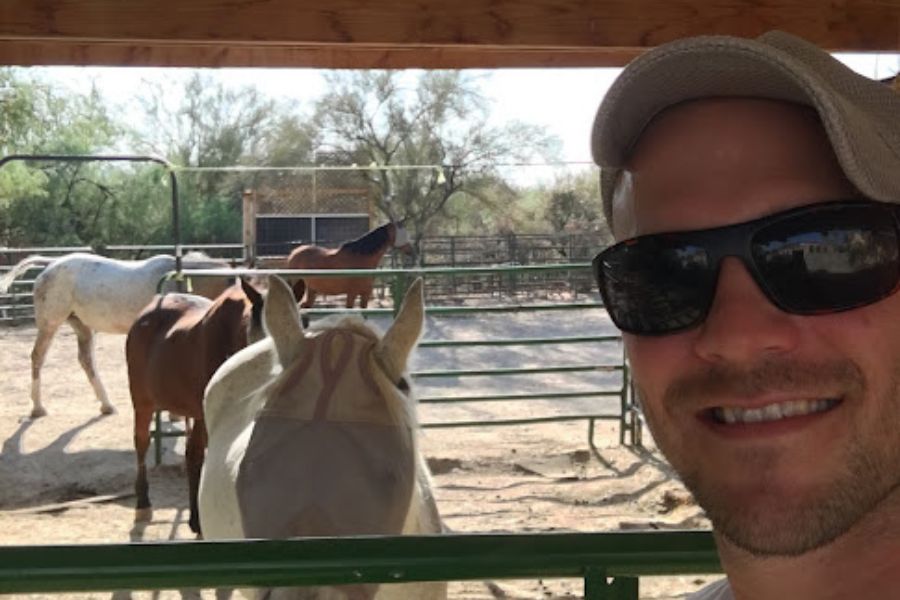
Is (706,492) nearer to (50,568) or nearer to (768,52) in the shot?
(768,52)

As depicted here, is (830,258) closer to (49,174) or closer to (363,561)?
(363,561)

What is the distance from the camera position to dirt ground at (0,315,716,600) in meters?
5.27

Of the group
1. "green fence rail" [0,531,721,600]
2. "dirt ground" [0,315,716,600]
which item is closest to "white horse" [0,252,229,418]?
"dirt ground" [0,315,716,600]

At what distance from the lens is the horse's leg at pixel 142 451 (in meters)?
5.79

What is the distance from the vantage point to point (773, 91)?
0.74 m

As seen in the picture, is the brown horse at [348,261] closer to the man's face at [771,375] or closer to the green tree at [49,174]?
the green tree at [49,174]

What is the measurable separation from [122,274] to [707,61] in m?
8.89

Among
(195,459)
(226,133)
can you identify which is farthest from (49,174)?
(195,459)

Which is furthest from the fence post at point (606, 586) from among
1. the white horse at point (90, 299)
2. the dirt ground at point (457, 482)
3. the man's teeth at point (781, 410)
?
the white horse at point (90, 299)

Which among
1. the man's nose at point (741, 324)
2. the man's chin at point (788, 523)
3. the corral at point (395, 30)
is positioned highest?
the corral at point (395, 30)

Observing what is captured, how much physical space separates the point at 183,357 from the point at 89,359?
3.93 metres

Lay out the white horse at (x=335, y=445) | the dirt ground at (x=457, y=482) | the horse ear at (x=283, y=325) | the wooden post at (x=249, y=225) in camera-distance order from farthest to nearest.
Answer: the wooden post at (x=249, y=225) → the dirt ground at (x=457, y=482) → the horse ear at (x=283, y=325) → the white horse at (x=335, y=445)

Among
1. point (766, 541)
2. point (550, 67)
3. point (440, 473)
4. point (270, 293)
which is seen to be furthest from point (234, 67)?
point (440, 473)

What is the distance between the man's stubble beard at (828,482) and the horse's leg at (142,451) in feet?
18.6
